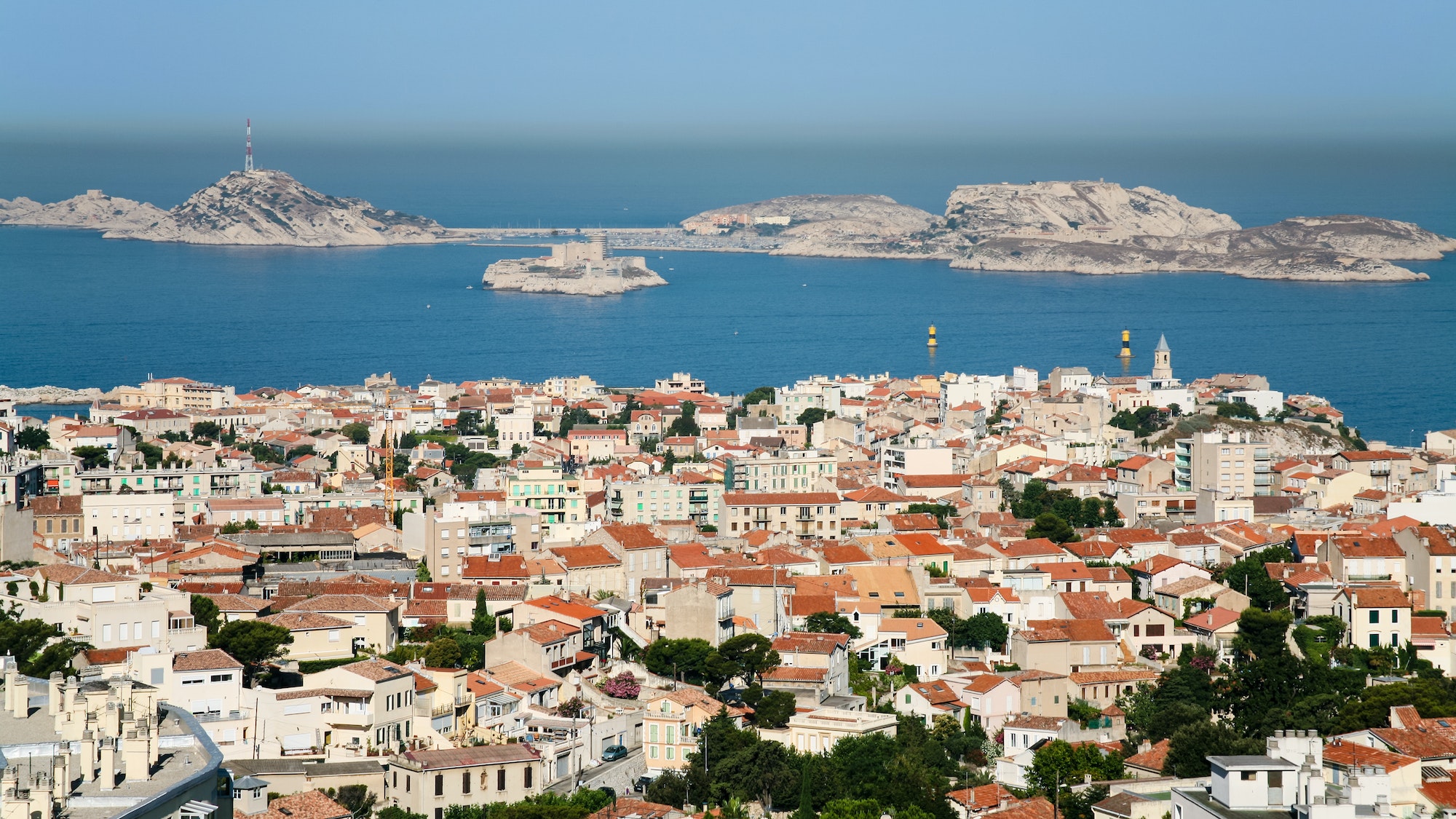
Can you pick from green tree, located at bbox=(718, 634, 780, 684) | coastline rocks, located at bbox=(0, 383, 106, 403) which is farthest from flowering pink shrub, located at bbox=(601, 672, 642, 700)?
coastline rocks, located at bbox=(0, 383, 106, 403)

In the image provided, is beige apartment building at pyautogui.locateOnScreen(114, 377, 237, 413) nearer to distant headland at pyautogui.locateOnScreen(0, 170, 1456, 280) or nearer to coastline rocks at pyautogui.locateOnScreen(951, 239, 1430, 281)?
distant headland at pyautogui.locateOnScreen(0, 170, 1456, 280)

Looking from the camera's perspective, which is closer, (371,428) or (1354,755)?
(1354,755)

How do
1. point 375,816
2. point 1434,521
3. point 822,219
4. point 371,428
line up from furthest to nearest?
point 822,219 → point 371,428 → point 1434,521 → point 375,816

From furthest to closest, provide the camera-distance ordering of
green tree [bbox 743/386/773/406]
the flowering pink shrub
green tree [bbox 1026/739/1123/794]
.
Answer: green tree [bbox 743/386/773/406] → the flowering pink shrub → green tree [bbox 1026/739/1123/794]

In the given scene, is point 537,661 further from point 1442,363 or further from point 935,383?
point 1442,363

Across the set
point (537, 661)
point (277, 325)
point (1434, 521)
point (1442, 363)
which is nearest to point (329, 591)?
point (537, 661)

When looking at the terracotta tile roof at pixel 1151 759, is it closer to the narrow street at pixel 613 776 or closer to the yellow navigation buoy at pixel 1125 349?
the narrow street at pixel 613 776

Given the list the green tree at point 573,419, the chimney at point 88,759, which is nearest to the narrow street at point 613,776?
the chimney at point 88,759
